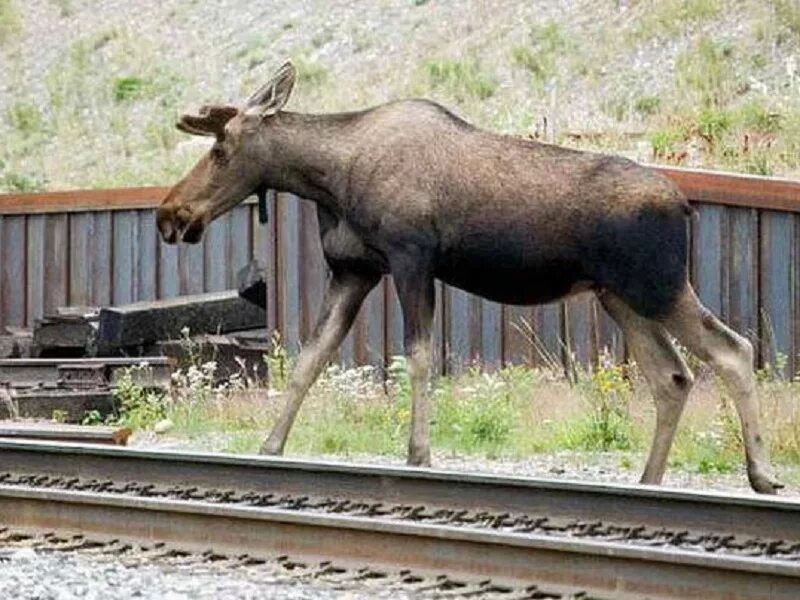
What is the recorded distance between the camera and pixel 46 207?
21875mm

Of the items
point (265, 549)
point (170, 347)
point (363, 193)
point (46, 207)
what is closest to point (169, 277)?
point (46, 207)

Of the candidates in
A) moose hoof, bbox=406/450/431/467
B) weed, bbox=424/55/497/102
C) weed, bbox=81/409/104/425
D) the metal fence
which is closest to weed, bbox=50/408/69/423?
weed, bbox=81/409/104/425

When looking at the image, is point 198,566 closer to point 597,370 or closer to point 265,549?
point 265,549

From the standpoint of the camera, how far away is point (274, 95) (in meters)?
12.0

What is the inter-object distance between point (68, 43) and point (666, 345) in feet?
112

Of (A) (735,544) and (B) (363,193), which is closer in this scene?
(A) (735,544)

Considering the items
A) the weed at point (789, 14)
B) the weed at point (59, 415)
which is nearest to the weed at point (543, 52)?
the weed at point (789, 14)

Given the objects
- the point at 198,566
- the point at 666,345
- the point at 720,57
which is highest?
the point at 720,57

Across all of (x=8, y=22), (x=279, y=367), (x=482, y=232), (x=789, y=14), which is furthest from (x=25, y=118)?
(x=482, y=232)

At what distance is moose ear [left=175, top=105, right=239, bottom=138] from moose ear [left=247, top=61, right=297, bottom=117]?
13 cm

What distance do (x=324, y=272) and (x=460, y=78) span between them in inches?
680

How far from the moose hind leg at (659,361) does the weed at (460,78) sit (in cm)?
2289

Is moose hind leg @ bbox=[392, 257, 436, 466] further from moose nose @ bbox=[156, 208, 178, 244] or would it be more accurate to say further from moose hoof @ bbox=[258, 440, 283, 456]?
moose nose @ bbox=[156, 208, 178, 244]

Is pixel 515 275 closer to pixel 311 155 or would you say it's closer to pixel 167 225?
pixel 311 155
